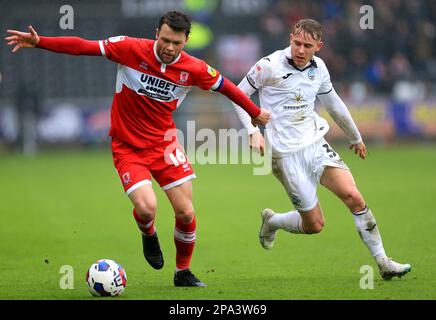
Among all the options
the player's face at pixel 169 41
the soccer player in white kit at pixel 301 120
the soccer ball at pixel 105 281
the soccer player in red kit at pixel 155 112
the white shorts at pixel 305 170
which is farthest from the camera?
the white shorts at pixel 305 170

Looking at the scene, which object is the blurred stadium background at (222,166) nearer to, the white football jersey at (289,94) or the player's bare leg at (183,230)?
the player's bare leg at (183,230)

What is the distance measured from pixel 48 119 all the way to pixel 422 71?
11400 mm

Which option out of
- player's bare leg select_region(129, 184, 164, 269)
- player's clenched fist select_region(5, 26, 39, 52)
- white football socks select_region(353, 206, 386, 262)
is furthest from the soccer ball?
white football socks select_region(353, 206, 386, 262)

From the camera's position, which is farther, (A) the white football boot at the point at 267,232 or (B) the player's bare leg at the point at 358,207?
(A) the white football boot at the point at 267,232

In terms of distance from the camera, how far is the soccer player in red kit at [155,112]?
784cm

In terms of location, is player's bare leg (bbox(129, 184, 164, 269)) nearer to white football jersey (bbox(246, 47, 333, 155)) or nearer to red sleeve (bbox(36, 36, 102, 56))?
red sleeve (bbox(36, 36, 102, 56))

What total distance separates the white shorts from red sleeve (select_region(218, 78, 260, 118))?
865 mm

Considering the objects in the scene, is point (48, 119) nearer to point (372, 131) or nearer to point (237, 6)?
point (237, 6)

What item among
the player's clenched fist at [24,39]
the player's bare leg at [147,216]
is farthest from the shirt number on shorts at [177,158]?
the player's clenched fist at [24,39]

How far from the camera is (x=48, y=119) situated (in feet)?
83.8

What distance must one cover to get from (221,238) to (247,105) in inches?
152

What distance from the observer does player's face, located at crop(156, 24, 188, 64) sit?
25.3 feet

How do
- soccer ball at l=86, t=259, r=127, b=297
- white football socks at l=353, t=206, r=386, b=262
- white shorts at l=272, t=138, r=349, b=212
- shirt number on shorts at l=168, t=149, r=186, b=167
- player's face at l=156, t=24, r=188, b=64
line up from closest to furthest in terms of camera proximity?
soccer ball at l=86, t=259, r=127, b=297, player's face at l=156, t=24, r=188, b=64, shirt number on shorts at l=168, t=149, r=186, b=167, white football socks at l=353, t=206, r=386, b=262, white shorts at l=272, t=138, r=349, b=212

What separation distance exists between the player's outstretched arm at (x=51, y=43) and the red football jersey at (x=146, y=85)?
16cm
